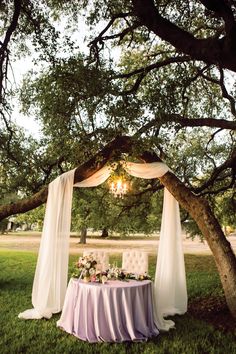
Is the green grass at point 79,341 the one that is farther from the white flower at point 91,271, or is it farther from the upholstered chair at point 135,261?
the upholstered chair at point 135,261

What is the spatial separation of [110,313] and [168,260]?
2.11 meters

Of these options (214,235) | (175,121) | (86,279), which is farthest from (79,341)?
(175,121)

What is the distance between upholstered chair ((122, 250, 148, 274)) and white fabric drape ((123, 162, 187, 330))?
89 cm

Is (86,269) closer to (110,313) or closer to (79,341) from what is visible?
(110,313)

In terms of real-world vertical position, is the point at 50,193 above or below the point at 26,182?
below

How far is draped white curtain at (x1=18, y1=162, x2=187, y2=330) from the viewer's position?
6.27m

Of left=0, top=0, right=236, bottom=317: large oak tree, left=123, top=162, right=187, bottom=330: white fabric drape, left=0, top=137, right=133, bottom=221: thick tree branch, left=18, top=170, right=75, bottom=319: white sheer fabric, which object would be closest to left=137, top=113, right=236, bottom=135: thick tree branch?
left=0, top=0, right=236, bottom=317: large oak tree

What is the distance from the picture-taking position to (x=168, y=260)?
700cm

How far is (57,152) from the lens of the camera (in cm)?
736

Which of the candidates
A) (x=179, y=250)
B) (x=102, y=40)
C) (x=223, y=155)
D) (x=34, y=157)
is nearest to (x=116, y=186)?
(x=179, y=250)

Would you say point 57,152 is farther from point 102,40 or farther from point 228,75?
point 228,75

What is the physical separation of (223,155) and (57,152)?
5538 mm

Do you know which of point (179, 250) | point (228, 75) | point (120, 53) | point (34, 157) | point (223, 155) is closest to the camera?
point (179, 250)

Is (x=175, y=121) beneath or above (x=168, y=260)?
above
